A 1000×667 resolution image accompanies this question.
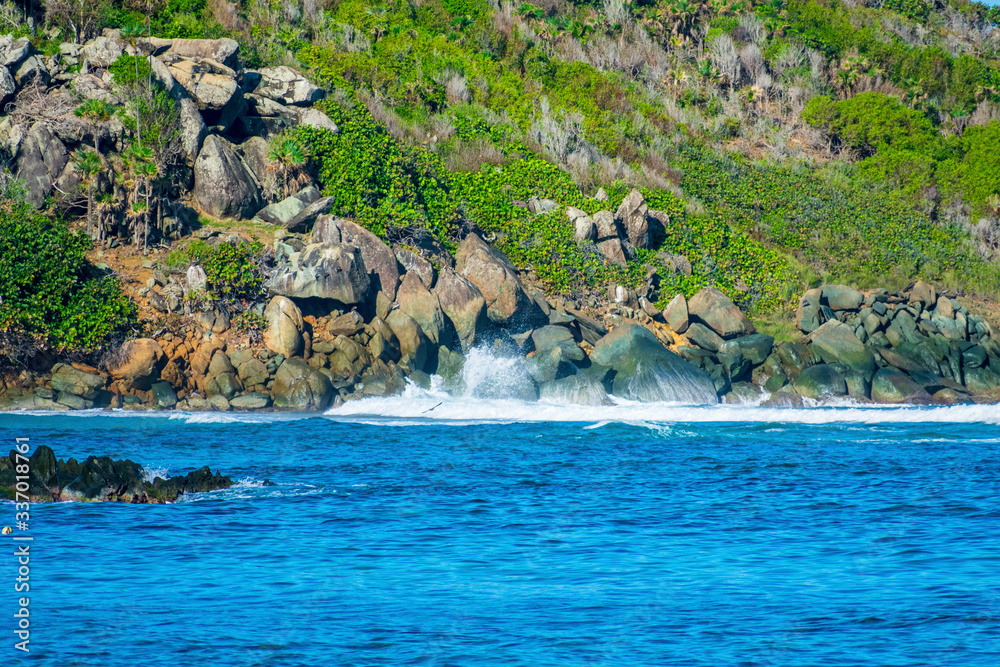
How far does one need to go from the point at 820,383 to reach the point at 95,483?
22484 millimetres

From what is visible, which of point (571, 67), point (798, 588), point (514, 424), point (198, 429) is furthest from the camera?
point (571, 67)

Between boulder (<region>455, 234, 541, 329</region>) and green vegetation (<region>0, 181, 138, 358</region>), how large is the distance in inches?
416

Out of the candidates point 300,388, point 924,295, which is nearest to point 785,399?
point 924,295

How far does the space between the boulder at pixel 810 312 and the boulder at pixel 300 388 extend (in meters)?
17.1

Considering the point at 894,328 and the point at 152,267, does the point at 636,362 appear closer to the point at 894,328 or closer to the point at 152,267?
the point at 894,328

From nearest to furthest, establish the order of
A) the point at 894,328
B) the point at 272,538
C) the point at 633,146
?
the point at 272,538, the point at 894,328, the point at 633,146

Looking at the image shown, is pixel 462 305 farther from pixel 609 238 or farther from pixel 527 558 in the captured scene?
pixel 527 558

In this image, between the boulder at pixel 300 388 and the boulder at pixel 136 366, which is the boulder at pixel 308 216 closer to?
the boulder at pixel 300 388

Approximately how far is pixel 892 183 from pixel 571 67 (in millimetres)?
17307

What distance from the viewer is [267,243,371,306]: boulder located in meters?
27.6

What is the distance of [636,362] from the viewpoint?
93.4 ft

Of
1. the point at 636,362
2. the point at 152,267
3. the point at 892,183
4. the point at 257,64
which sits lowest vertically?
the point at 636,362

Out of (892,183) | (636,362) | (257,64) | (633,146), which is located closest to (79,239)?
(257,64)

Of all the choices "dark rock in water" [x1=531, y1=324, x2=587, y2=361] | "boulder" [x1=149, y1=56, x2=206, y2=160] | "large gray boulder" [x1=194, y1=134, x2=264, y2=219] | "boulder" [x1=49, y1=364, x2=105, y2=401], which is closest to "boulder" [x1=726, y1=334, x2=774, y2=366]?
"dark rock in water" [x1=531, y1=324, x2=587, y2=361]
